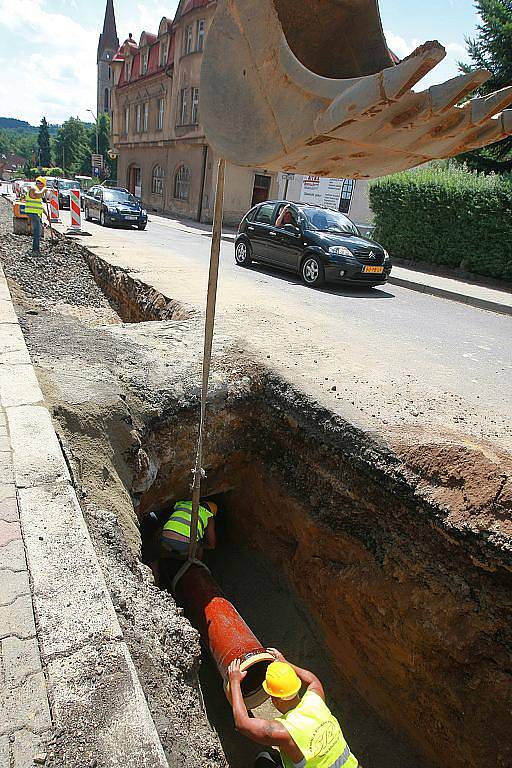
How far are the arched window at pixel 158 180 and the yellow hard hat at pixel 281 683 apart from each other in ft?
105

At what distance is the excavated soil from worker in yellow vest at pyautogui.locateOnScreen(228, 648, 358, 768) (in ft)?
1.18

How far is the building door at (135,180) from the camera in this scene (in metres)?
35.8

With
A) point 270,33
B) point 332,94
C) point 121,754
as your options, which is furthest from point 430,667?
point 270,33

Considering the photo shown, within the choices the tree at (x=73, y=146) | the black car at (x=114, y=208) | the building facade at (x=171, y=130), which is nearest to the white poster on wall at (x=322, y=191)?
the building facade at (x=171, y=130)

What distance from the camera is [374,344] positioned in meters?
6.38

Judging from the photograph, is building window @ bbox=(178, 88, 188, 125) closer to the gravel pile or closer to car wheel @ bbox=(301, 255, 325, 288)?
the gravel pile

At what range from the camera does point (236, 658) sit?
3.31m

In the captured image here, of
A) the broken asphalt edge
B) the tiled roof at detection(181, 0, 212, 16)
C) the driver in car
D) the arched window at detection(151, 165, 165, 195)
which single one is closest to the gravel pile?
the driver in car

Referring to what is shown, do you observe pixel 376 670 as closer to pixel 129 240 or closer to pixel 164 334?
pixel 164 334

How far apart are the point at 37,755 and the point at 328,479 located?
2.98 metres

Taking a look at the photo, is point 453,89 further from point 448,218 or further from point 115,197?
point 115,197

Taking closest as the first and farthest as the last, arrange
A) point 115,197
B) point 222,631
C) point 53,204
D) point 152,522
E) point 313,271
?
point 222,631, point 152,522, point 313,271, point 53,204, point 115,197

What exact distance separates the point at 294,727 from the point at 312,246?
896 cm

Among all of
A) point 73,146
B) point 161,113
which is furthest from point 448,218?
point 73,146
